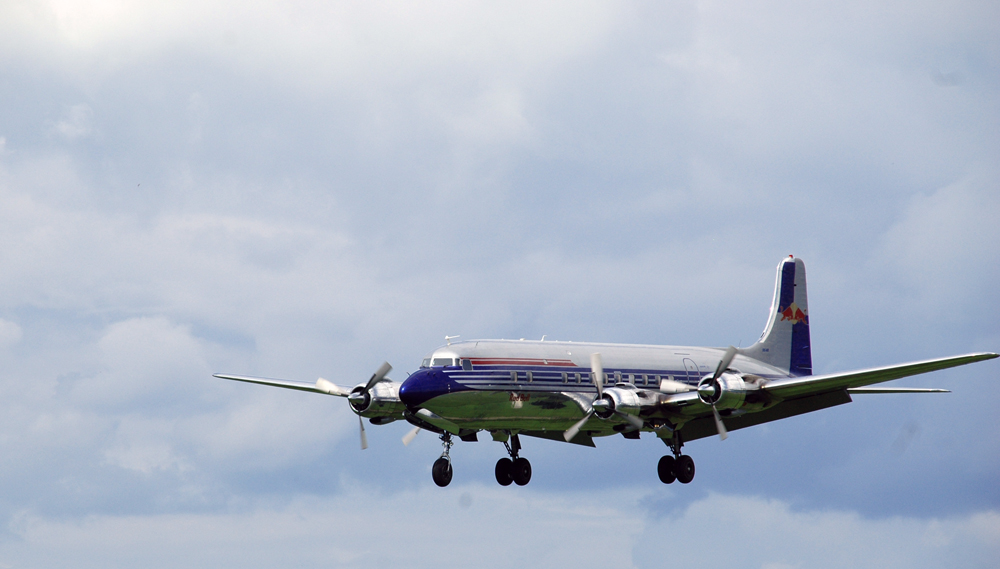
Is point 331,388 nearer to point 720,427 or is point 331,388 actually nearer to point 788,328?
point 720,427

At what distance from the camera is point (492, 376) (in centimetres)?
3428

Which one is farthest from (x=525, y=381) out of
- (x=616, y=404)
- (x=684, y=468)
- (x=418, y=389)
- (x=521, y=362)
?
(x=684, y=468)

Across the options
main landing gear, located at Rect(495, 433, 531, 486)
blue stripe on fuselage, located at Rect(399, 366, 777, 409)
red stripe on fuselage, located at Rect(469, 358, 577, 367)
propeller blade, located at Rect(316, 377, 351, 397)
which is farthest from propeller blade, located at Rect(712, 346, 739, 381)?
propeller blade, located at Rect(316, 377, 351, 397)

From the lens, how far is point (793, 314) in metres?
44.4

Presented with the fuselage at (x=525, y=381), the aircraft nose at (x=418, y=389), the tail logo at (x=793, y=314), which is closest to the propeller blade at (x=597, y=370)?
the fuselage at (x=525, y=381)

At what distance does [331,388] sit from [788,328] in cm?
1886

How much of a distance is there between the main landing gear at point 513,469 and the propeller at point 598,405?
268 cm

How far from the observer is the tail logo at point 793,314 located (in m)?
44.3

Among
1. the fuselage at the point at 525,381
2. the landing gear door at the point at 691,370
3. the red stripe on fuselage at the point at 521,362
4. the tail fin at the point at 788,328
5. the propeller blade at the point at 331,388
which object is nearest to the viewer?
the fuselage at the point at 525,381

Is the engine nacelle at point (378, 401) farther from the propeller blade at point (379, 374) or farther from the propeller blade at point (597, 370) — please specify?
the propeller blade at point (597, 370)

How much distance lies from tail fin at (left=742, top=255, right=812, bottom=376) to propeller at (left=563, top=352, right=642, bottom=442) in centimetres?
905

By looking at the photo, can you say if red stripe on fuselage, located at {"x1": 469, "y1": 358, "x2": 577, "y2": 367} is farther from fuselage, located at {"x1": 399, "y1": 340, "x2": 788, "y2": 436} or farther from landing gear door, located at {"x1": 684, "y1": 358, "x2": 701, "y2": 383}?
landing gear door, located at {"x1": 684, "y1": 358, "x2": 701, "y2": 383}

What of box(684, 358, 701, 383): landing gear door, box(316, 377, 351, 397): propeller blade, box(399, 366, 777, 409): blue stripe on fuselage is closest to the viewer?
box(399, 366, 777, 409): blue stripe on fuselage

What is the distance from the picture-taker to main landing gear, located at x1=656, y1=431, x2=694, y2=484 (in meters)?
38.8
